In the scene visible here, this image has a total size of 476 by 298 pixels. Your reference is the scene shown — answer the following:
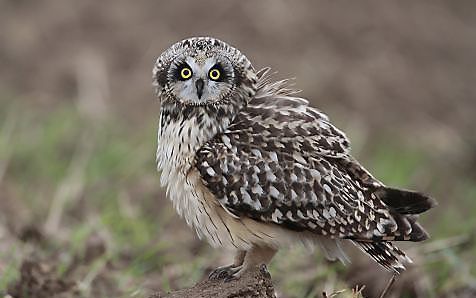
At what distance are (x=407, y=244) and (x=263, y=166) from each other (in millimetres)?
2543

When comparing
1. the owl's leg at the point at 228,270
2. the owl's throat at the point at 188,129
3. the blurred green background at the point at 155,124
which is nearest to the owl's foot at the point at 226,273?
the owl's leg at the point at 228,270

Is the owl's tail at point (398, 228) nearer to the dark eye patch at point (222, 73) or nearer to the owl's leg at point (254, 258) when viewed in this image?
the owl's leg at point (254, 258)

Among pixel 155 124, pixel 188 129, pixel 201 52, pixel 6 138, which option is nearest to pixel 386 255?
pixel 188 129

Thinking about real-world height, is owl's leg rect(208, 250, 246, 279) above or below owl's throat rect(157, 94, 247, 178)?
below

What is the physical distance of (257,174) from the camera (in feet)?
16.6

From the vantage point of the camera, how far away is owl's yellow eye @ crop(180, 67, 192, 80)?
5.21 metres

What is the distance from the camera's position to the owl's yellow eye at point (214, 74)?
5.22m

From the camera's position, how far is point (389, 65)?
13016 millimetres

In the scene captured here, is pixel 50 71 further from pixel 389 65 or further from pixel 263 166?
pixel 263 166

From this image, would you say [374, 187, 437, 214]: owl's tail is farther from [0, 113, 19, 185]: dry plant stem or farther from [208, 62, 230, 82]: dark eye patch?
[0, 113, 19, 185]: dry plant stem

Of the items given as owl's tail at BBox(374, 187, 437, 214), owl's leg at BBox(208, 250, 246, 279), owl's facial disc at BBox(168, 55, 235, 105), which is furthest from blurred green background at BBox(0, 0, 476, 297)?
owl's facial disc at BBox(168, 55, 235, 105)

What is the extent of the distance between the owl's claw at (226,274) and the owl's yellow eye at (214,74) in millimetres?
1055

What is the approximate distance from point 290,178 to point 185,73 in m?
0.84

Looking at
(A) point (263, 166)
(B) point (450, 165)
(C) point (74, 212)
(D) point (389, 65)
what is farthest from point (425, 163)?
(A) point (263, 166)
